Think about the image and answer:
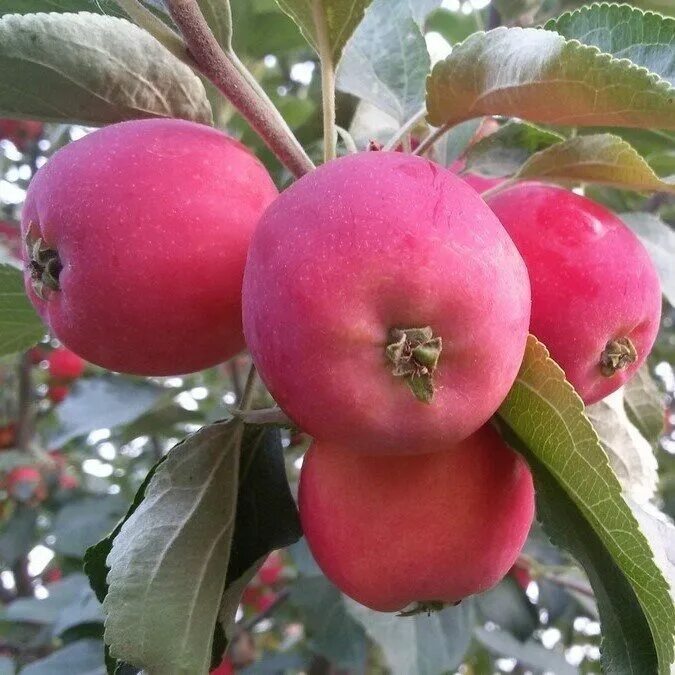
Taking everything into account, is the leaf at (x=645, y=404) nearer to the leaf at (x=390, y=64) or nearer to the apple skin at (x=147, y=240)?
the leaf at (x=390, y=64)

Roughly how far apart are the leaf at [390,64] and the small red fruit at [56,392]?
94.0 inches

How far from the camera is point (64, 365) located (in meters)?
3.05

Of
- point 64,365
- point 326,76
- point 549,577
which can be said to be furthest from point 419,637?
point 64,365

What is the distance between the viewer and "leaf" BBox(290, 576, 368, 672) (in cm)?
189

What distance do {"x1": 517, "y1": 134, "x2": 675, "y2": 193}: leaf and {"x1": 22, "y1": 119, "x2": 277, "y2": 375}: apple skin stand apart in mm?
332

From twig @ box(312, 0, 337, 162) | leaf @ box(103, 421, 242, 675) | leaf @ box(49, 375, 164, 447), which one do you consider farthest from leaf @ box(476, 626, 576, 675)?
twig @ box(312, 0, 337, 162)

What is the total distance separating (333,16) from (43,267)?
1.28ft

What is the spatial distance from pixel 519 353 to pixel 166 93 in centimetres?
48

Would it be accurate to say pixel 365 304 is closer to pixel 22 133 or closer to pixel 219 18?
pixel 219 18

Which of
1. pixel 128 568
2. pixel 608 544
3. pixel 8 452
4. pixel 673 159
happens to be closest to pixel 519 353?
pixel 608 544

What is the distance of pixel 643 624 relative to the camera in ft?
2.43

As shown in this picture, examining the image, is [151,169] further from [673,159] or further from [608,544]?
[673,159]

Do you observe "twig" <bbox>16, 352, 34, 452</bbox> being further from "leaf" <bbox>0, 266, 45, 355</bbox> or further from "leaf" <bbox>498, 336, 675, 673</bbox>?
"leaf" <bbox>498, 336, 675, 673</bbox>

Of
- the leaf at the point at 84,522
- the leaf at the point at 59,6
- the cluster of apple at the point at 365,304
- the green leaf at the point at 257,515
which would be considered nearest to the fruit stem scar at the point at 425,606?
the cluster of apple at the point at 365,304
